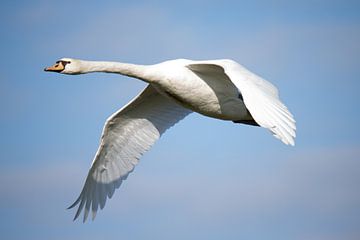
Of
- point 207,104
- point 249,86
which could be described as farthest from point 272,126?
point 207,104

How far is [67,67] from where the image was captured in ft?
51.5

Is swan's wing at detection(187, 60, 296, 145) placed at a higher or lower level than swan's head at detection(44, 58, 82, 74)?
lower

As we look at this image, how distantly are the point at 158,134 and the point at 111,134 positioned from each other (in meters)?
1.05

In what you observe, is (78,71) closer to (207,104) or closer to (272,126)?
(207,104)

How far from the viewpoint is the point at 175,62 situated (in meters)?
15.7

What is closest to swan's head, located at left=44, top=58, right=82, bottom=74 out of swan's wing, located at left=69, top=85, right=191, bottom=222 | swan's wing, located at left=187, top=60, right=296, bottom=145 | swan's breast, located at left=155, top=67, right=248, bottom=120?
swan's breast, located at left=155, top=67, right=248, bottom=120

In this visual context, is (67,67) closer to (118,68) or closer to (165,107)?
(118,68)

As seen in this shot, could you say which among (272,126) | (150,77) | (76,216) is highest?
(150,77)

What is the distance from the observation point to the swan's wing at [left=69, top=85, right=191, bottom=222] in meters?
18.2

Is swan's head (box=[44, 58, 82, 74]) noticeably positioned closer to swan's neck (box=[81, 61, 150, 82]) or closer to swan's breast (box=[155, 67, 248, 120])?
swan's neck (box=[81, 61, 150, 82])

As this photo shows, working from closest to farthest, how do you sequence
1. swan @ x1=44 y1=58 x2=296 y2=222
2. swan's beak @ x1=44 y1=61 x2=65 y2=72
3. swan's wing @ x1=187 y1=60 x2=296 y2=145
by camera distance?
swan's wing @ x1=187 y1=60 x2=296 y2=145 < swan @ x1=44 y1=58 x2=296 y2=222 < swan's beak @ x1=44 y1=61 x2=65 y2=72

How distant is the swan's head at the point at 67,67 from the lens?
15695mm

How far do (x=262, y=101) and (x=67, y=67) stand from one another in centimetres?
424

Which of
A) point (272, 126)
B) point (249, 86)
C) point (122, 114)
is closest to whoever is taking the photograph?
point (272, 126)
